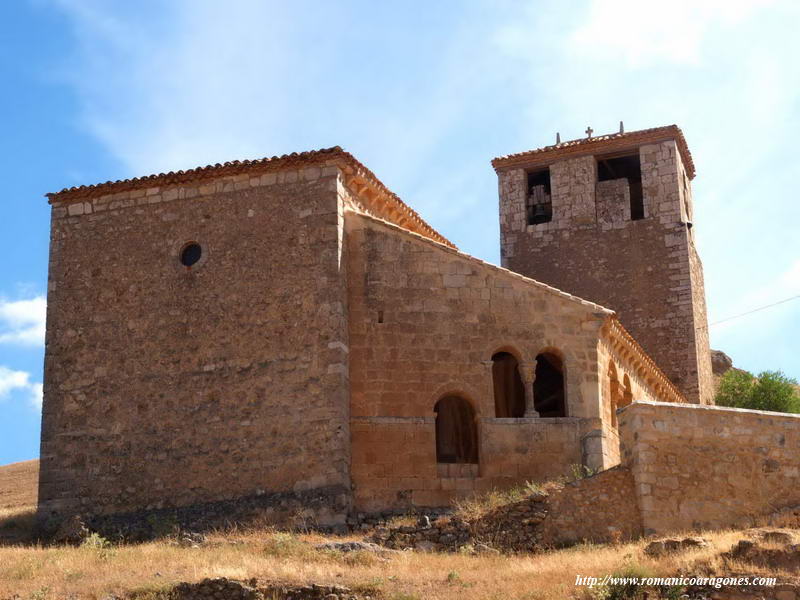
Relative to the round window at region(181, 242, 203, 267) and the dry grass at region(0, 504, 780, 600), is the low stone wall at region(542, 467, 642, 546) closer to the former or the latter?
the dry grass at region(0, 504, 780, 600)

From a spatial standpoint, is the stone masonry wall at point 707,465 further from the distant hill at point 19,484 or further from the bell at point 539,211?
the bell at point 539,211

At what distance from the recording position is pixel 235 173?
21.9 meters

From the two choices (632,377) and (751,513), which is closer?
(751,513)

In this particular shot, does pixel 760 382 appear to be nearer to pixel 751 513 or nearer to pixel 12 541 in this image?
pixel 751 513

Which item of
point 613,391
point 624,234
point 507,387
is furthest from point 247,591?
point 624,234

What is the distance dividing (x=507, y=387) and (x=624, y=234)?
35.1 ft

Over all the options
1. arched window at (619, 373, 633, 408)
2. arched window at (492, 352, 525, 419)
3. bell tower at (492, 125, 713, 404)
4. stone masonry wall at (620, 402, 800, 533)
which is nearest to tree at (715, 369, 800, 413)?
bell tower at (492, 125, 713, 404)

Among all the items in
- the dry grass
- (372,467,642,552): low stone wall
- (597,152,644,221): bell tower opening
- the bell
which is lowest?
the dry grass

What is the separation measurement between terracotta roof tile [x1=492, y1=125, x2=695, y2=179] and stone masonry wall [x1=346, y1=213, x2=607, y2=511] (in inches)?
483

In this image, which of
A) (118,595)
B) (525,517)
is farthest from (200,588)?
(525,517)

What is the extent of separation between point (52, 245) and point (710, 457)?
43.9 feet

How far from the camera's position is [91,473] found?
2139 cm

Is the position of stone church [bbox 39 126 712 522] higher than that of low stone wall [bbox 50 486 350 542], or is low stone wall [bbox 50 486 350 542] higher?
stone church [bbox 39 126 712 522]

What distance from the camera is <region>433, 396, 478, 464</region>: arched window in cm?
2188
